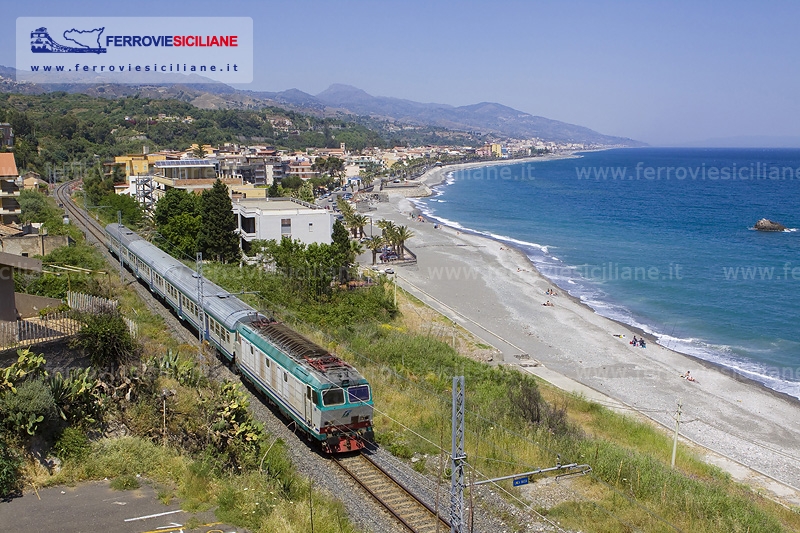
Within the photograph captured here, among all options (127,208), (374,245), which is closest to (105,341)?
(374,245)

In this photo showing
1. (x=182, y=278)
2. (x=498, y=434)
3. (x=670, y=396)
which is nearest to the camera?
(x=498, y=434)

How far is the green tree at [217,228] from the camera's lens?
117ft

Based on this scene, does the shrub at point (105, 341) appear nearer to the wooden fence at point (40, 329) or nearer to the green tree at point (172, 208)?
the wooden fence at point (40, 329)

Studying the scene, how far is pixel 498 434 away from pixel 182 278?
14.0 metres

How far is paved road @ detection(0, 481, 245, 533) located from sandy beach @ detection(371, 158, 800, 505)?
14191mm

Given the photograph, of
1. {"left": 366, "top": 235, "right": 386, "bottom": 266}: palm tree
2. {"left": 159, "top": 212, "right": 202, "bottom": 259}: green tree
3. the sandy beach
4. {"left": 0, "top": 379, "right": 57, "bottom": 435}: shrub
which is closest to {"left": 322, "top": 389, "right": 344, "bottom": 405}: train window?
{"left": 0, "top": 379, "right": 57, "bottom": 435}: shrub

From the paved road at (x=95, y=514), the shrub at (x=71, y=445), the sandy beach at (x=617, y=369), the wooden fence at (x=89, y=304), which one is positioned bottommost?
the sandy beach at (x=617, y=369)

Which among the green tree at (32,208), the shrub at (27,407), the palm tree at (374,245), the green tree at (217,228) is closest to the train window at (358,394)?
the shrub at (27,407)

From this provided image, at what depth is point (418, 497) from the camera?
1241 centimetres

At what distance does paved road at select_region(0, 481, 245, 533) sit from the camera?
32.0ft

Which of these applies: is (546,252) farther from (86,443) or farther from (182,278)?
(86,443)

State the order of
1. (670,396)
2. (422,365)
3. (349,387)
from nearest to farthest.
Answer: (349,387) < (422,365) < (670,396)

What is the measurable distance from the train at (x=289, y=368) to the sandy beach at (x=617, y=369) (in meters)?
10.1

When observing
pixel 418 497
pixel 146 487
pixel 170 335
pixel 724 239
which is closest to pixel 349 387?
pixel 418 497
